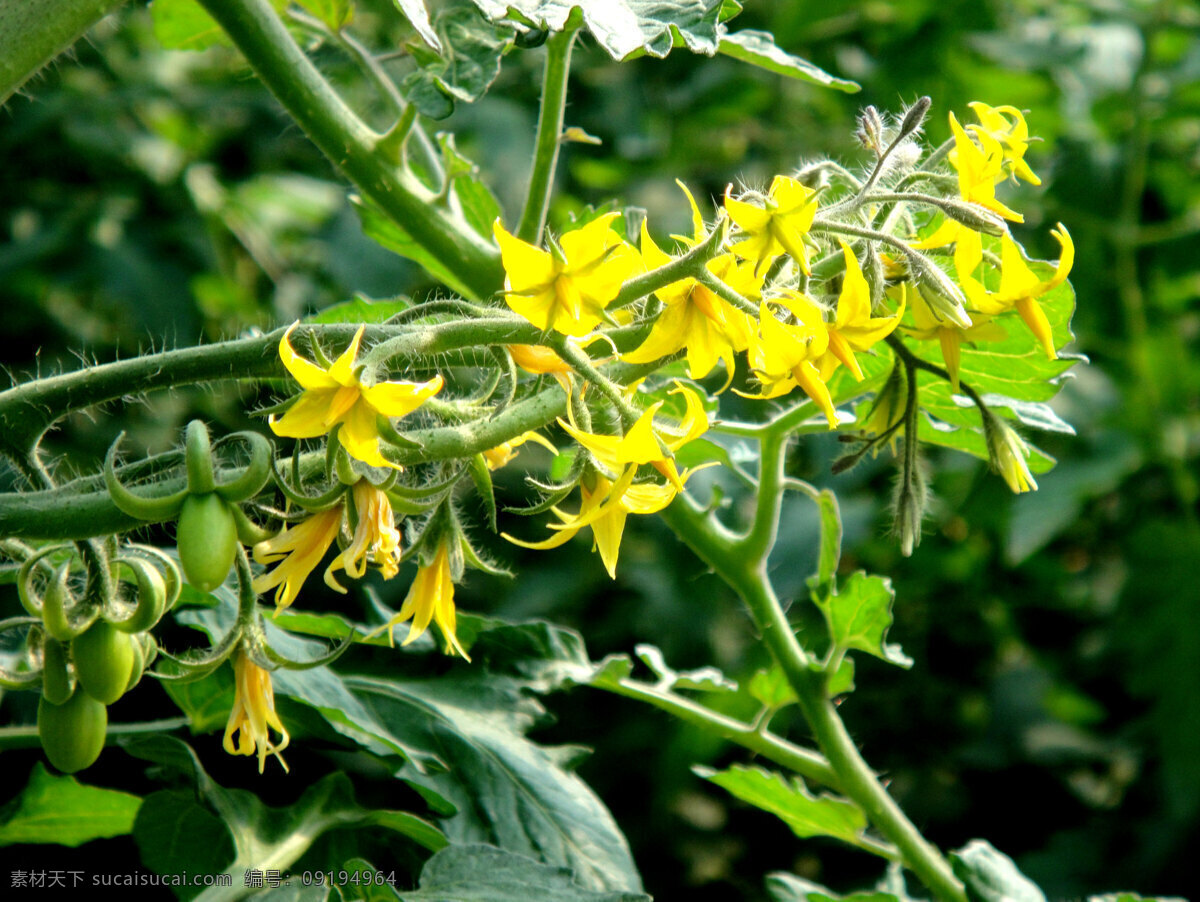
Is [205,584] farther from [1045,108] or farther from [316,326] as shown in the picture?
[1045,108]

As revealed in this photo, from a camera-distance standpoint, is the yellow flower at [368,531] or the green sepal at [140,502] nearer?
the green sepal at [140,502]

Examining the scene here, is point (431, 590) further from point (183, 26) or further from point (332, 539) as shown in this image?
point (183, 26)

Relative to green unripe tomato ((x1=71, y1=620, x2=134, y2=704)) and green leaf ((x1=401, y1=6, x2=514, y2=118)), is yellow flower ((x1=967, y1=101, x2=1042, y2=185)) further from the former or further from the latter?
green unripe tomato ((x1=71, y1=620, x2=134, y2=704))

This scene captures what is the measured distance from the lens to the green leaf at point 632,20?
0.83 meters

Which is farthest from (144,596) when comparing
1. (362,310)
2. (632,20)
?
(362,310)

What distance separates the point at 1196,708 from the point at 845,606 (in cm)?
151

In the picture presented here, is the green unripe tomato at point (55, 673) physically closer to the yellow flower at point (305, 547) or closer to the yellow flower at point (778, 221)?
the yellow flower at point (305, 547)

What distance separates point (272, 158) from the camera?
3338 mm

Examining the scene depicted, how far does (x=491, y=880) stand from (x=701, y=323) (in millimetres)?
Result: 559

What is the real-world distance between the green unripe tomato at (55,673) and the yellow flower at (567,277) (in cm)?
45

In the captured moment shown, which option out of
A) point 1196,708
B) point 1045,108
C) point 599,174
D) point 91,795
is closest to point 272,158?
point 599,174

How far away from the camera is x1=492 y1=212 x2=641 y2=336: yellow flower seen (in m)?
0.73

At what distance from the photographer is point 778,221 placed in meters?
0.77

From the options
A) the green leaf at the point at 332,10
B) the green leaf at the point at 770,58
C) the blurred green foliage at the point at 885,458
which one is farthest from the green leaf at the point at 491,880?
the blurred green foliage at the point at 885,458
